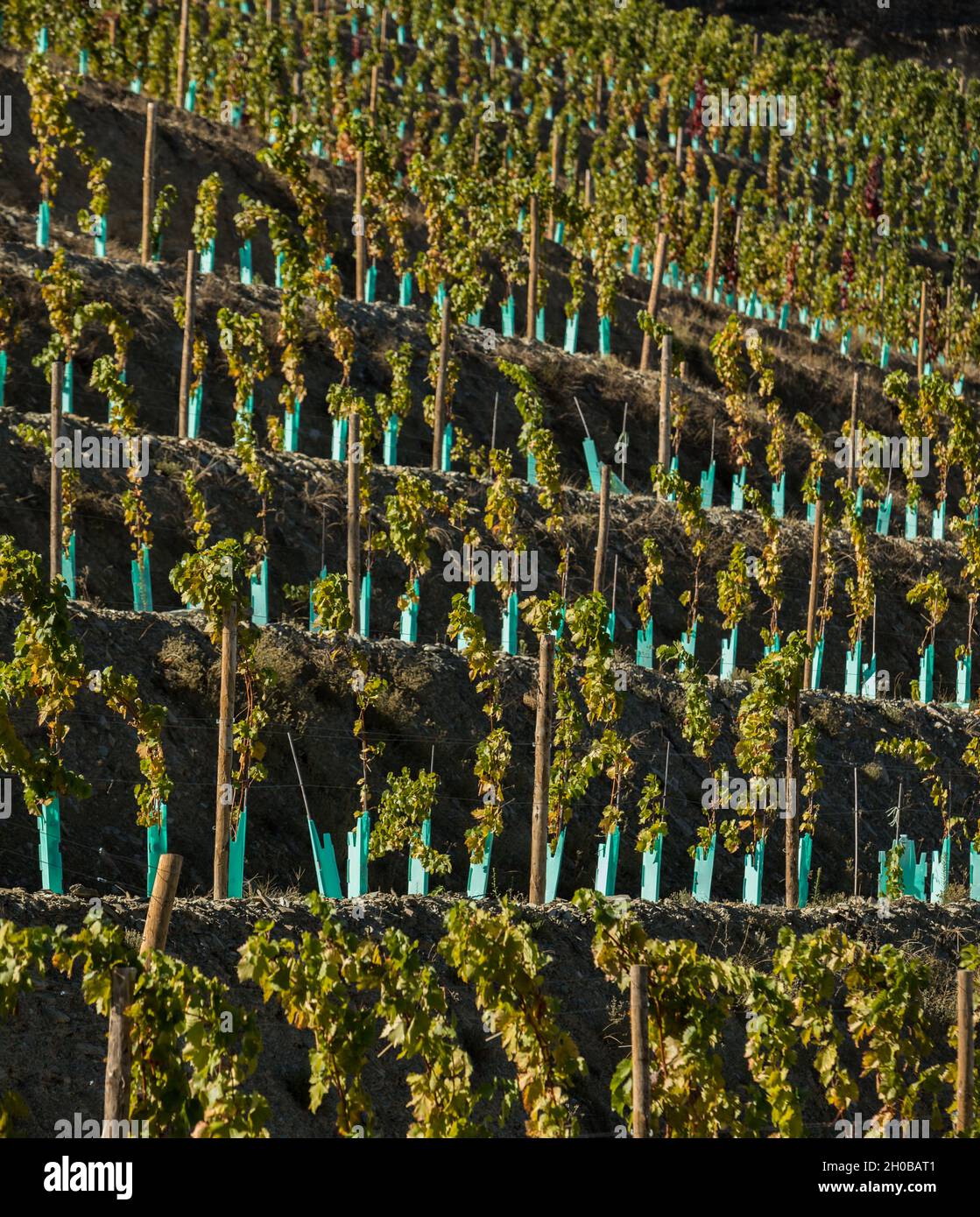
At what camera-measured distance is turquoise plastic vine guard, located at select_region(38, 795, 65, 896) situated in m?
14.7

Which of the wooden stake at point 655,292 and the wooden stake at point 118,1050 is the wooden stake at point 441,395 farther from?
the wooden stake at point 118,1050

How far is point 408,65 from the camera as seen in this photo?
4866 centimetres

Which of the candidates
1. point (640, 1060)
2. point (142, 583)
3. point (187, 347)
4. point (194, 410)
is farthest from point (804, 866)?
point (187, 347)

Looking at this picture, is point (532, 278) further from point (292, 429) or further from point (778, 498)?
point (292, 429)

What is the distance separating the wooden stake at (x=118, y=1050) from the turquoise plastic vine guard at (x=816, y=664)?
1418 centimetres

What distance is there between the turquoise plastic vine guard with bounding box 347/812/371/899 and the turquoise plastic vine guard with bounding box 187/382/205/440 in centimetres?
856

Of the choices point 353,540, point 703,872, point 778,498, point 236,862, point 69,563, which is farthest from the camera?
point 778,498

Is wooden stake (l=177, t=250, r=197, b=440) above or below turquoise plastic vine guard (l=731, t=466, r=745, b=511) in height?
above

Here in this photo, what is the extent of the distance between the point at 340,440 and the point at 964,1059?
14.2 m

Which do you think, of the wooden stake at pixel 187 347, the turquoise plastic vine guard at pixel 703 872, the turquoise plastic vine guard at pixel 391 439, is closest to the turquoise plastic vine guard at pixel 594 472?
the turquoise plastic vine guard at pixel 391 439

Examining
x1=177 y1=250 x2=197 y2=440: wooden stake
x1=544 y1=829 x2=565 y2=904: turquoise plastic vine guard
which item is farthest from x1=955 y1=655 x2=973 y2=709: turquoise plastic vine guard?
x1=177 y1=250 x2=197 y2=440: wooden stake

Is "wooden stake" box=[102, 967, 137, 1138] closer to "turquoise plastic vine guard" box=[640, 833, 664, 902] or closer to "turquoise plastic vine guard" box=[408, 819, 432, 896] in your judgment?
"turquoise plastic vine guard" box=[408, 819, 432, 896]

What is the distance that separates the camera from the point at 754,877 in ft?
59.9
